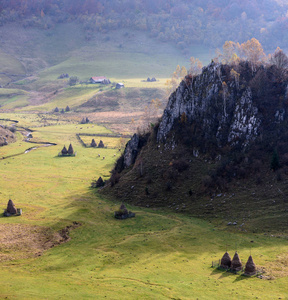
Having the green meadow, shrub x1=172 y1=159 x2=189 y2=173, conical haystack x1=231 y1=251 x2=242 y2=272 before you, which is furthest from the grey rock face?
conical haystack x1=231 y1=251 x2=242 y2=272

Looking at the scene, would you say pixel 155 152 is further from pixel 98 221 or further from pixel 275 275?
pixel 275 275

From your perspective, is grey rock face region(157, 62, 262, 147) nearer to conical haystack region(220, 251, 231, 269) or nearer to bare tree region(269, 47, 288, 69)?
bare tree region(269, 47, 288, 69)

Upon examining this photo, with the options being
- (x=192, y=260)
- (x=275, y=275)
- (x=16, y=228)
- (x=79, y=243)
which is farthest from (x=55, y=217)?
(x=275, y=275)

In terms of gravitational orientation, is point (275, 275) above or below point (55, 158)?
below

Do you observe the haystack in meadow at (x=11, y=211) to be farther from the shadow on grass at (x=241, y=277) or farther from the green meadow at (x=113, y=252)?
the shadow on grass at (x=241, y=277)

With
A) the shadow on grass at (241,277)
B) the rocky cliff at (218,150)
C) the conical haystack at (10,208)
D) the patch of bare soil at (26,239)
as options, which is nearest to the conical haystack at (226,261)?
the shadow on grass at (241,277)

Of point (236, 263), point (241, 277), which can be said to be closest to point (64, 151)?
point (236, 263)

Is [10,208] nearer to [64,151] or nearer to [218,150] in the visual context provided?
[218,150]
